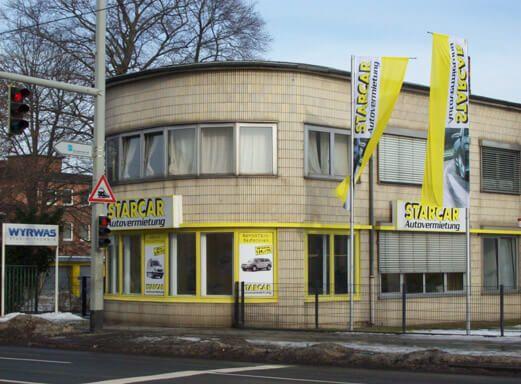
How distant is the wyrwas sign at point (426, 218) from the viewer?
24.6 meters

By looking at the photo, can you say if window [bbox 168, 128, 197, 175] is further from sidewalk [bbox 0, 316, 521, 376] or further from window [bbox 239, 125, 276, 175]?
sidewalk [bbox 0, 316, 521, 376]

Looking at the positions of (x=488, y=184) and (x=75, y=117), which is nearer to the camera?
(x=488, y=184)

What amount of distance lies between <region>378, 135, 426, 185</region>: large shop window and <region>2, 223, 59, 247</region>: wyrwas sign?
10395mm

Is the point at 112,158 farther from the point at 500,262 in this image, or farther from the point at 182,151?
the point at 500,262

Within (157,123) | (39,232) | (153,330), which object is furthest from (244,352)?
(39,232)

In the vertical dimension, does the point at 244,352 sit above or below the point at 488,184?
below

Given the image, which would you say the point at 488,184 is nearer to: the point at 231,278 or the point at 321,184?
the point at 321,184

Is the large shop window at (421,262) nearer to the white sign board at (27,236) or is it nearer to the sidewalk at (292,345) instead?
the sidewalk at (292,345)

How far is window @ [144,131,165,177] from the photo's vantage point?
936 inches

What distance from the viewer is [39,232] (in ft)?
88.0

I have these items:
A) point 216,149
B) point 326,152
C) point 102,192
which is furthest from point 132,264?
point 326,152

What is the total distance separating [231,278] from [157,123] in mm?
4745

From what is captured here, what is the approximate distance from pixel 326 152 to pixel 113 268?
7.15 metres

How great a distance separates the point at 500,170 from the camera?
27906 mm
